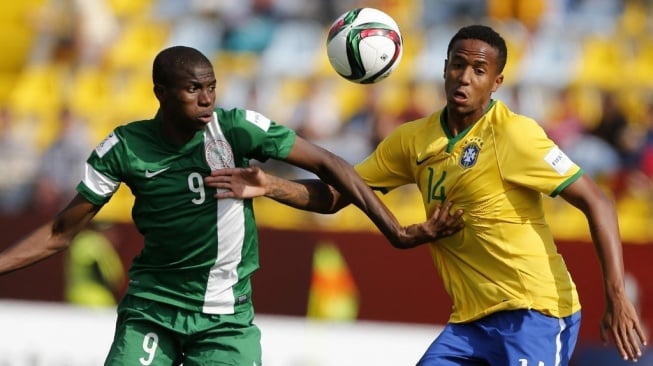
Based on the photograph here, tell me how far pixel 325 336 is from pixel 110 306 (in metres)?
2.31

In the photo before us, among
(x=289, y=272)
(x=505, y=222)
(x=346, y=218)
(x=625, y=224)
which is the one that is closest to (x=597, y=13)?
(x=625, y=224)

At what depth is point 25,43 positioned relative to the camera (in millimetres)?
18812

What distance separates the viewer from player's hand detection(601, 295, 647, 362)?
591 centimetres

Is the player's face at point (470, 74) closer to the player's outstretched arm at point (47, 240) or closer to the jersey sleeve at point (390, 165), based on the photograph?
the jersey sleeve at point (390, 165)

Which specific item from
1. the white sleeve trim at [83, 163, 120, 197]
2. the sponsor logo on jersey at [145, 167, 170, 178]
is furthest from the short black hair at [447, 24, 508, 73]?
the white sleeve trim at [83, 163, 120, 197]

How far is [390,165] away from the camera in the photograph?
22.4 ft

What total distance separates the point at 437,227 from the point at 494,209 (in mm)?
323

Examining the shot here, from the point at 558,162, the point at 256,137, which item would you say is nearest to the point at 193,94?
the point at 256,137

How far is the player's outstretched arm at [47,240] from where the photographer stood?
640 centimetres

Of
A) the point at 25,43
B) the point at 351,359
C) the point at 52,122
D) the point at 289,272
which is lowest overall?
the point at 351,359

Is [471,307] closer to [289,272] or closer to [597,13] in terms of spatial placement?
[289,272]

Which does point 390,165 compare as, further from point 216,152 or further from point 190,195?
point 190,195

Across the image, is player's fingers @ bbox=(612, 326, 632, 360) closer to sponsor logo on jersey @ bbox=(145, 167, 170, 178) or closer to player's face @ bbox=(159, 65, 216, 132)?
player's face @ bbox=(159, 65, 216, 132)

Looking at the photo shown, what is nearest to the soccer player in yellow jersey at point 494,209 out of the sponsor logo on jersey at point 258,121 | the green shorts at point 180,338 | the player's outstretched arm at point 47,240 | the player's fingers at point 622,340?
the sponsor logo on jersey at point 258,121
